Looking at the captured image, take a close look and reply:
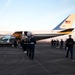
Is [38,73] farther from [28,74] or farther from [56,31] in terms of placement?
[56,31]

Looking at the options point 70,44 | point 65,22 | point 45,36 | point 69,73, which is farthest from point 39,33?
point 69,73

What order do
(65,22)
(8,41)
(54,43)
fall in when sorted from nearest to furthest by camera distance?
(8,41), (54,43), (65,22)

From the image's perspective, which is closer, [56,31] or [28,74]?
[28,74]

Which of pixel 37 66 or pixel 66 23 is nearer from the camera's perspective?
pixel 37 66

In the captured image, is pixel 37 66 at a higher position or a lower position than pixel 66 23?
lower

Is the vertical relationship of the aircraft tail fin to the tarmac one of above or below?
above

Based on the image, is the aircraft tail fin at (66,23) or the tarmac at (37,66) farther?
the aircraft tail fin at (66,23)

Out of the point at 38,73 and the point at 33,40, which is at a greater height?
the point at 33,40

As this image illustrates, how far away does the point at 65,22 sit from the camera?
5416 centimetres

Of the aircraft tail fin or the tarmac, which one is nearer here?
the tarmac

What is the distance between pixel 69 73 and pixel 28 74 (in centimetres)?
161

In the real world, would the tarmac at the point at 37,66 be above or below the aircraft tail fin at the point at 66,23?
below

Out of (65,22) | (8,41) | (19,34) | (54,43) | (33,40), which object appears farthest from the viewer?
(65,22)

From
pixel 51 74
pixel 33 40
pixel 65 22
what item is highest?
pixel 65 22
